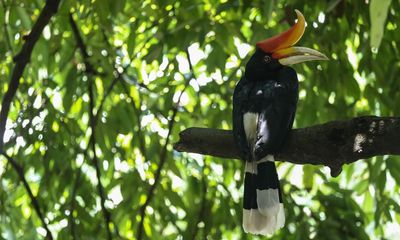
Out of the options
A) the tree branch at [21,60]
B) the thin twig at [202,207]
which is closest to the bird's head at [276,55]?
the thin twig at [202,207]

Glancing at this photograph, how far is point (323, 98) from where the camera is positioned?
363 centimetres

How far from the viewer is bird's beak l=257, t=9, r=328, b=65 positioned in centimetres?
299

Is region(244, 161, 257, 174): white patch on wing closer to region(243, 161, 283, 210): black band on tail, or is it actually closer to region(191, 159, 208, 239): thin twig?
region(243, 161, 283, 210): black band on tail

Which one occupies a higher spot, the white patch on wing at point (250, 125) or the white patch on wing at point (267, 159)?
the white patch on wing at point (250, 125)

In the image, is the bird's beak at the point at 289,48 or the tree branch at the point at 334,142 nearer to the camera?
the tree branch at the point at 334,142

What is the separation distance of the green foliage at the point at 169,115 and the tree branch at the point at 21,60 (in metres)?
0.08

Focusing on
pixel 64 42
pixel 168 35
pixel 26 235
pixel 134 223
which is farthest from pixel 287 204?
pixel 64 42

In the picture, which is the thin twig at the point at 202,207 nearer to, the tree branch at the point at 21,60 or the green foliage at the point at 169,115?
the green foliage at the point at 169,115

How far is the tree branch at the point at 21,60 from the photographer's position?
3064mm

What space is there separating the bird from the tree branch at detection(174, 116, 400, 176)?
0.09 m

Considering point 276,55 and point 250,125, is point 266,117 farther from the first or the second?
point 276,55

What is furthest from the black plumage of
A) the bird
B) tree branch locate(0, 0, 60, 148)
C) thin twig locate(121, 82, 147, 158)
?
tree branch locate(0, 0, 60, 148)

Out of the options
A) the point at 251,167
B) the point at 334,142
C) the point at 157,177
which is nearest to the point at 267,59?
the point at 251,167

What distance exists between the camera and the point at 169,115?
148 inches
